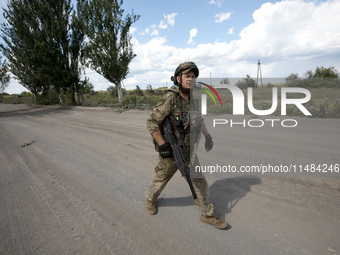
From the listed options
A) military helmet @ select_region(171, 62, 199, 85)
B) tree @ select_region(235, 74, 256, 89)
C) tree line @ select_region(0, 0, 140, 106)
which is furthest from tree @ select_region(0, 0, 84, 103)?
military helmet @ select_region(171, 62, 199, 85)

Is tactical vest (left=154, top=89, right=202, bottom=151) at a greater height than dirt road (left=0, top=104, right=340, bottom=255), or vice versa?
tactical vest (left=154, top=89, right=202, bottom=151)

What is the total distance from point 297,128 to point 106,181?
244 inches

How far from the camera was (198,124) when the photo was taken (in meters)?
2.38

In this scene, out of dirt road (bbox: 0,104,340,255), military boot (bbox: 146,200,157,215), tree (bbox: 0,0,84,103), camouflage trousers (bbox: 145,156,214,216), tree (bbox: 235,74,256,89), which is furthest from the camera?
tree (bbox: 0,0,84,103)

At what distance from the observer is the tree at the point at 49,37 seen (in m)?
19.5

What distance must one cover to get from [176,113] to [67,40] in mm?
22805

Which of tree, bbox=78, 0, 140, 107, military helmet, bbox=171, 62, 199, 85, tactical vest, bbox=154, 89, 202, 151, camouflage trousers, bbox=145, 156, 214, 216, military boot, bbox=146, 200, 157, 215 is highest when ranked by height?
tree, bbox=78, 0, 140, 107

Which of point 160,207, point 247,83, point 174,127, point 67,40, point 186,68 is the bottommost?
point 160,207

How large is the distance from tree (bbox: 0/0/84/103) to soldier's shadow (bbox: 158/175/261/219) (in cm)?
2127

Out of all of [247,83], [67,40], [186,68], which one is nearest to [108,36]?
[67,40]

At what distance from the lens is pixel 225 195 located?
3088 mm

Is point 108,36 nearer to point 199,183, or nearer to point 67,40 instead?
point 67,40

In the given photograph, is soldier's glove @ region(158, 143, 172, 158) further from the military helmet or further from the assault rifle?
the military helmet

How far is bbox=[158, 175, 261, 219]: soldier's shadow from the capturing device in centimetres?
281
